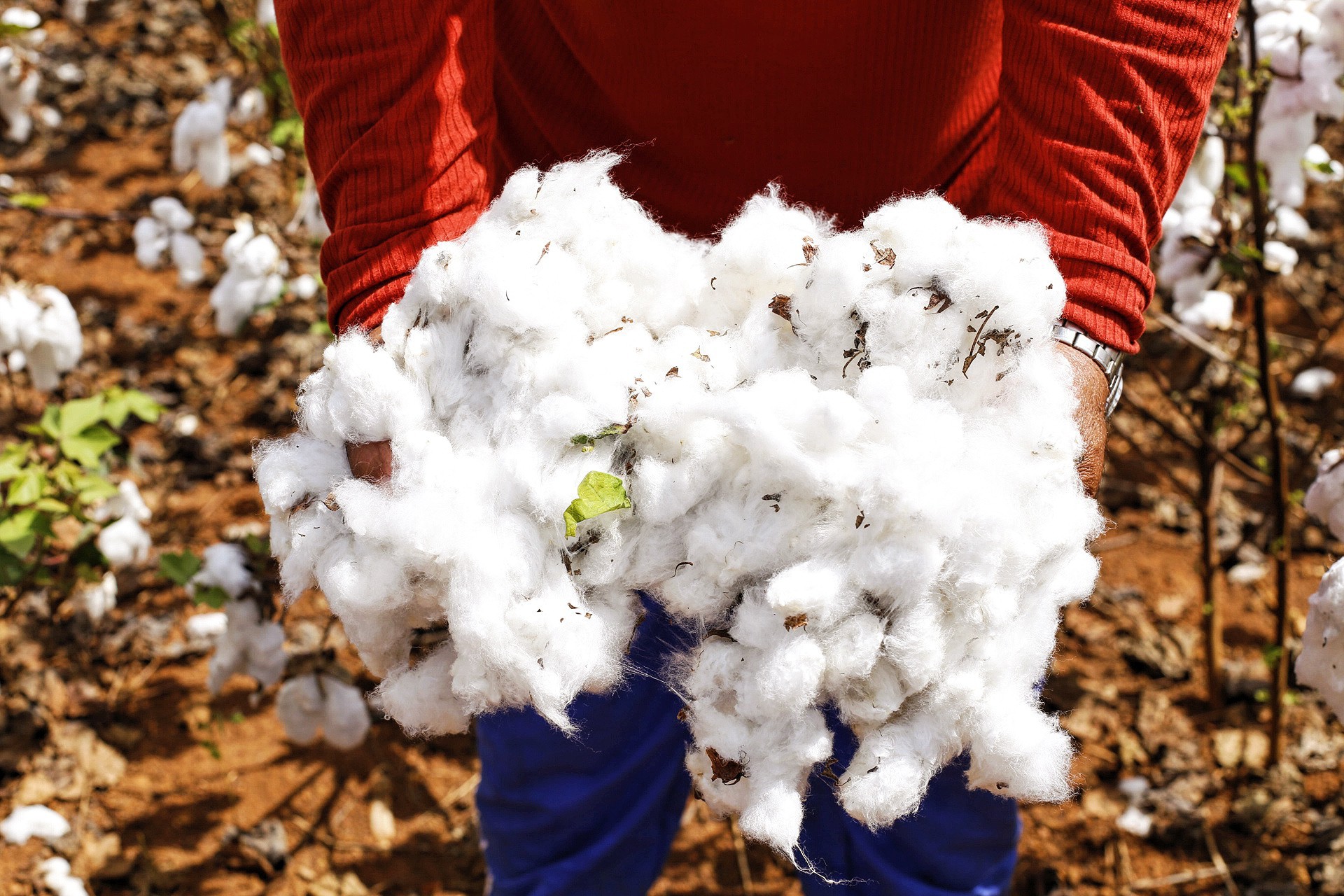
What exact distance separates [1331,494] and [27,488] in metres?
1.69

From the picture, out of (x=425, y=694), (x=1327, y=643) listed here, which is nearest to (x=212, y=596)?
(x=425, y=694)

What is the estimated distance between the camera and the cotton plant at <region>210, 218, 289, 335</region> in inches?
74.8

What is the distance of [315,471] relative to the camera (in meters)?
0.96

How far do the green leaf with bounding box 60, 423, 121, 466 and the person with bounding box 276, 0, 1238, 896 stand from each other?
2.47ft

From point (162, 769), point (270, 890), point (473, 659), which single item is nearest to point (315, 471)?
point (473, 659)

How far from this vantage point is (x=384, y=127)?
0.97 meters

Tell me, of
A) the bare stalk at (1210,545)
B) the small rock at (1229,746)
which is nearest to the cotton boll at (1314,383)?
the bare stalk at (1210,545)

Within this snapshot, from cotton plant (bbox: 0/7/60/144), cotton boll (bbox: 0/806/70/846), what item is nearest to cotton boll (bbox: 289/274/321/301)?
cotton plant (bbox: 0/7/60/144)

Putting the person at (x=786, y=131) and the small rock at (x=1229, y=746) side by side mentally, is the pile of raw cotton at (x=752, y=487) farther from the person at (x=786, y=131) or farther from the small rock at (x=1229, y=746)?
the small rock at (x=1229, y=746)

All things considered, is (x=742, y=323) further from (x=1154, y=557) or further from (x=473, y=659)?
(x=1154, y=557)

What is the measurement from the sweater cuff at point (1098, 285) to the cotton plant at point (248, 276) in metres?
1.47

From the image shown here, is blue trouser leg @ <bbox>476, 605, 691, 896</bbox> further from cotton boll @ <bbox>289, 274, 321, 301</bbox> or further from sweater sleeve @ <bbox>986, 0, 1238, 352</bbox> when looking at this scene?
cotton boll @ <bbox>289, 274, 321, 301</bbox>

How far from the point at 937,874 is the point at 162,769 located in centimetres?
133

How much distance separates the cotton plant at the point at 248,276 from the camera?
190 centimetres
